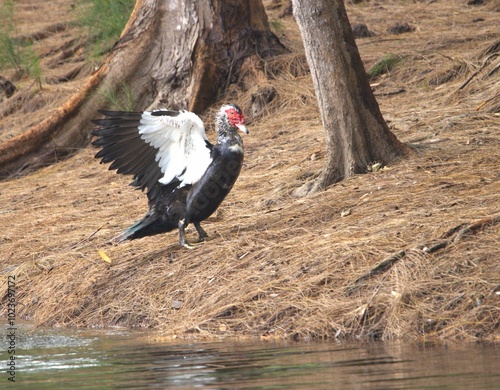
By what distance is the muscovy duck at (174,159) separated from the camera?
7461 millimetres

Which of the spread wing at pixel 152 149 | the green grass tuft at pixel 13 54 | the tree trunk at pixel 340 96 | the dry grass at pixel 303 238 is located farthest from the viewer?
the green grass tuft at pixel 13 54

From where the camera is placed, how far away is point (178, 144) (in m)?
7.65

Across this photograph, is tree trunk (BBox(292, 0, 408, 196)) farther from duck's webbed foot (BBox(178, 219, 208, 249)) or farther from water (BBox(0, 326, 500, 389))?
water (BBox(0, 326, 500, 389))

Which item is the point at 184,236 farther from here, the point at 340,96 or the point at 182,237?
the point at 340,96

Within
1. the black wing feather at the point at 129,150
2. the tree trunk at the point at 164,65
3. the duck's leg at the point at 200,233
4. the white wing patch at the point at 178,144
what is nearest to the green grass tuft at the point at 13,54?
the tree trunk at the point at 164,65

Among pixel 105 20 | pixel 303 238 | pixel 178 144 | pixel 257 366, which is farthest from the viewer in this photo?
pixel 105 20

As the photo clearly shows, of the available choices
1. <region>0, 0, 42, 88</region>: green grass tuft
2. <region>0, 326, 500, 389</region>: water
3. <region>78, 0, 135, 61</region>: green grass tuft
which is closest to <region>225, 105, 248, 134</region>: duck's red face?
<region>0, 326, 500, 389</region>: water

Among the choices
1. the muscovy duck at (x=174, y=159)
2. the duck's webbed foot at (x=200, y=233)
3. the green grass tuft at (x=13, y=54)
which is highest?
the green grass tuft at (x=13, y=54)

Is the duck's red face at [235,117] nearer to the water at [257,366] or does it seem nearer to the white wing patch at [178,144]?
the white wing patch at [178,144]

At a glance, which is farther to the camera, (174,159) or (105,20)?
(105,20)

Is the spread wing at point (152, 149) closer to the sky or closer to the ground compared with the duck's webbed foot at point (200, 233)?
closer to the sky

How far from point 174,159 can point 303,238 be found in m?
1.43

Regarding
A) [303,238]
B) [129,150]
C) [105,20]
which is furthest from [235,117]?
[105,20]

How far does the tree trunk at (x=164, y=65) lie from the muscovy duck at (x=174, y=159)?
419cm
